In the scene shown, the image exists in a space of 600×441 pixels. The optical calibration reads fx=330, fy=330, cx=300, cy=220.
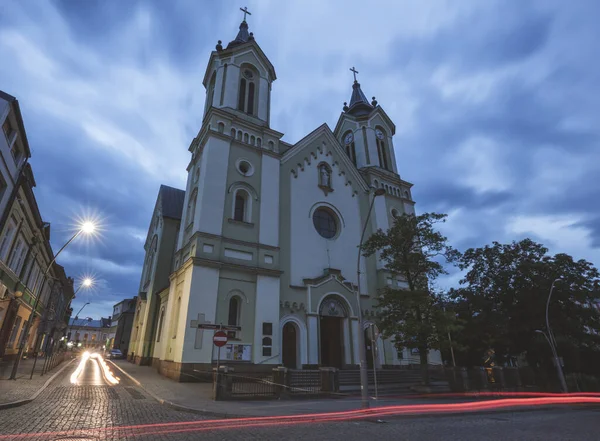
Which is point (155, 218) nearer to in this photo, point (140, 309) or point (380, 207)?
point (140, 309)

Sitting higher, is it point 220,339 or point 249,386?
point 220,339

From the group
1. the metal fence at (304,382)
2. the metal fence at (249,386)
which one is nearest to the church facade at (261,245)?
the metal fence at (304,382)

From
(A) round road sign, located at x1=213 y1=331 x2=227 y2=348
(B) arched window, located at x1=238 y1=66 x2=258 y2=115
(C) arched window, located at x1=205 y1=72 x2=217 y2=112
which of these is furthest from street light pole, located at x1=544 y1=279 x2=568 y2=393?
(C) arched window, located at x1=205 y1=72 x2=217 y2=112

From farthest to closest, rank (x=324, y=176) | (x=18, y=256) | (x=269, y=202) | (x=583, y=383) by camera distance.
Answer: (x=583, y=383)
(x=324, y=176)
(x=269, y=202)
(x=18, y=256)

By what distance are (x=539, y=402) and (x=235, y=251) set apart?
18.1 m

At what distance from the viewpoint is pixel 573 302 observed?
29578 mm

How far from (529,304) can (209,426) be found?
31068mm

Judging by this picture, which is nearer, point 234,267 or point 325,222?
point 234,267

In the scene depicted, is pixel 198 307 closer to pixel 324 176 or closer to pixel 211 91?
pixel 324 176

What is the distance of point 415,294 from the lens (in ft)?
60.6

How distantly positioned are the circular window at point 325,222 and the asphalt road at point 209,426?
666 inches

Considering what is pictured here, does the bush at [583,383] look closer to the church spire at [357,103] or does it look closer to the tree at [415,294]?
the tree at [415,294]

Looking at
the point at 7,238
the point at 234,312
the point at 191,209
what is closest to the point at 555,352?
the point at 234,312

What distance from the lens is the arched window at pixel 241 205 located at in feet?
77.0
